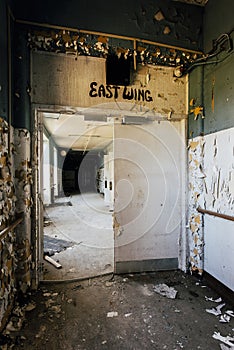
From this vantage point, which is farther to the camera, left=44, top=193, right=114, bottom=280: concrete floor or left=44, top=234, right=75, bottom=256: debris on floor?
left=44, top=234, right=75, bottom=256: debris on floor

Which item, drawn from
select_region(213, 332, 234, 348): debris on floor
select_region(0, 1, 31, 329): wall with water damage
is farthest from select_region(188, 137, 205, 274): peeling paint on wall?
select_region(0, 1, 31, 329): wall with water damage

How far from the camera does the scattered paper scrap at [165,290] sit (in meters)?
2.21

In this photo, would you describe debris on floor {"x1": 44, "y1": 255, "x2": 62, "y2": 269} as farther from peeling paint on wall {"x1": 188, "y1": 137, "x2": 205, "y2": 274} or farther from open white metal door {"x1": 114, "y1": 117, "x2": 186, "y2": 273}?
peeling paint on wall {"x1": 188, "y1": 137, "x2": 205, "y2": 274}

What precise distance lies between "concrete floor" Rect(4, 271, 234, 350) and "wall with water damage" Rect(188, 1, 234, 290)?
0.38 metres

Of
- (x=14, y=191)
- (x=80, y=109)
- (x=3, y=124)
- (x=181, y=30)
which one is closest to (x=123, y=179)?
(x=80, y=109)

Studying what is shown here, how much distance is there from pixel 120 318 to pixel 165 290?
0.63 m

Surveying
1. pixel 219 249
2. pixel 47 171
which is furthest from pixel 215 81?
pixel 47 171

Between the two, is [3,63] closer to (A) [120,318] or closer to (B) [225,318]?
(A) [120,318]

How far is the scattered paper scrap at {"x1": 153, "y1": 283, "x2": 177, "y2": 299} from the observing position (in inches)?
87.0

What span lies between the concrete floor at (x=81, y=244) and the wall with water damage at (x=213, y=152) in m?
1.19

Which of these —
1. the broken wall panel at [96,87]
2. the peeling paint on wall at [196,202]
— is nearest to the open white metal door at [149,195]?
the peeling paint on wall at [196,202]

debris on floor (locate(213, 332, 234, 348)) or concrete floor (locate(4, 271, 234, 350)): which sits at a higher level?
debris on floor (locate(213, 332, 234, 348))

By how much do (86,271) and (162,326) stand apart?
4.00 ft

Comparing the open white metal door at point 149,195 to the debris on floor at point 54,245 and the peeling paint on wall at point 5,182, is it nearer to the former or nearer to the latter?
the peeling paint on wall at point 5,182
